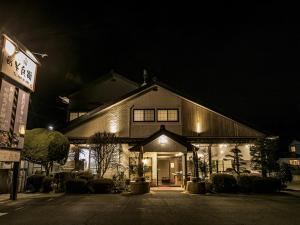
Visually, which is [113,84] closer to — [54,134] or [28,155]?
[54,134]

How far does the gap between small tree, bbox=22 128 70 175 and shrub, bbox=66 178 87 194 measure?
1.98 metres

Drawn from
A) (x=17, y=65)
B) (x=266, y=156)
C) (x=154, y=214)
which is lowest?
(x=154, y=214)

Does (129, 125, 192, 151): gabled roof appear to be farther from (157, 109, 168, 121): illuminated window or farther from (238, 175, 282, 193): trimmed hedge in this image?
(238, 175, 282, 193): trimmed hedge

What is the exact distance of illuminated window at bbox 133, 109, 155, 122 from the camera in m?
20.7

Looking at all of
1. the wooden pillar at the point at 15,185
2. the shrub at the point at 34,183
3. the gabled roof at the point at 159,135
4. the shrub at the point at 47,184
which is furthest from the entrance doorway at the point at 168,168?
the wooden pillar at the point at 15,185

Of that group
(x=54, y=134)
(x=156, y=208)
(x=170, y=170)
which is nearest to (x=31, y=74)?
(x=54, y=134)

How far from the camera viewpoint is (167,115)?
2081cm

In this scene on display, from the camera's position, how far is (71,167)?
68.0ft

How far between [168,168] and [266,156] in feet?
24.0

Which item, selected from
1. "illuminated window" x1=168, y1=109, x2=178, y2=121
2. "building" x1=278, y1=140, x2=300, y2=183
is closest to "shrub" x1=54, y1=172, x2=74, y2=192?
"illuminated window" x1=168, y1=109, x2=178, y2=121

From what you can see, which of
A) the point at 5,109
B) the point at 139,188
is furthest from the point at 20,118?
the point at 139,188

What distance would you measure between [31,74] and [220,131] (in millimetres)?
13859

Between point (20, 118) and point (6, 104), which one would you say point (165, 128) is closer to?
point (20, 118)

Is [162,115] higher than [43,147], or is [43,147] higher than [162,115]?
[162,115]
